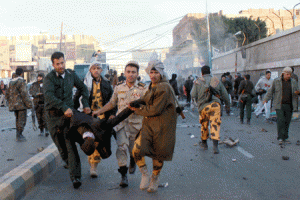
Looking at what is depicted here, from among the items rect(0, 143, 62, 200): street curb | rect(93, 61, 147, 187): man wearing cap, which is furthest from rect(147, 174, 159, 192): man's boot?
rect(0, 143, 62, 200): street curb

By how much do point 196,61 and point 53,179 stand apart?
32.3 m

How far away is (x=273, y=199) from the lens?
4.73 metres

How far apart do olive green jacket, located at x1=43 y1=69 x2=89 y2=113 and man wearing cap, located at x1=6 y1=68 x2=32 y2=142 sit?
4565mm

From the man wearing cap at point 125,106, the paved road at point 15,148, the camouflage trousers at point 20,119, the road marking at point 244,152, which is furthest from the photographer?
the camouflage trousers at point 20,119

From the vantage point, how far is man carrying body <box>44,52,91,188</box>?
17.8 feet

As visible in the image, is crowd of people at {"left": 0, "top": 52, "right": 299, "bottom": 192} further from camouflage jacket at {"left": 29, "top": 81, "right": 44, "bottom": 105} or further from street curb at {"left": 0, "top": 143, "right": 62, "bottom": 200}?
camouflage jacket at {"left": 29, "top": 81, "right": 44, "bottom": 105}

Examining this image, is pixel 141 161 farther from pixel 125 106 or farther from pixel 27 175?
pixel 27 175

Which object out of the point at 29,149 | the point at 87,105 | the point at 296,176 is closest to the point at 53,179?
the point at 87,105

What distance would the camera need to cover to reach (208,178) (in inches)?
231

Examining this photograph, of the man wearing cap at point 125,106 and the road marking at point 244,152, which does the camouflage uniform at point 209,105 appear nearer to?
the road marking at point 244,152

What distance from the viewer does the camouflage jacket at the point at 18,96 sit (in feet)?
32.5

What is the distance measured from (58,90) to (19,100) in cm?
478

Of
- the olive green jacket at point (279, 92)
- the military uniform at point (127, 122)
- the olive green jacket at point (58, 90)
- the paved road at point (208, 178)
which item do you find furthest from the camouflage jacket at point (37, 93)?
the olive green jacket at point (279, 92)

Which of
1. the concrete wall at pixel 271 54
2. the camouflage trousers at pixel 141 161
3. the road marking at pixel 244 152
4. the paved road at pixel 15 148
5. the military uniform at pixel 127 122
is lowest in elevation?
the road marking at pixel 244 152
